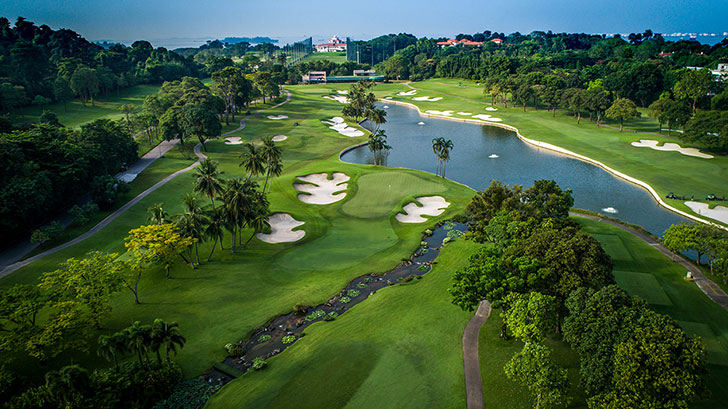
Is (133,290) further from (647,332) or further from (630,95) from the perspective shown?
(630,95)

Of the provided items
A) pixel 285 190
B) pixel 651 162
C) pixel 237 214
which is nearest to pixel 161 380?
pixel 237 214

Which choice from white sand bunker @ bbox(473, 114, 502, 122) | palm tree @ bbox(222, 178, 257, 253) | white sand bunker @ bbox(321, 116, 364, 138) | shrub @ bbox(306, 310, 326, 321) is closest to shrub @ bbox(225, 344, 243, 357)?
shrub @ bbox(306, 310, 326, 321)

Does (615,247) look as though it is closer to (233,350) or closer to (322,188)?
(233,350)

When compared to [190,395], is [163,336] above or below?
above

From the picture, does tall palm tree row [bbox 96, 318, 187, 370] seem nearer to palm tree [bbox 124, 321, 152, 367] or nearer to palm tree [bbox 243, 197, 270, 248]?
palm tree [bbox 124, 321, 152, 367]

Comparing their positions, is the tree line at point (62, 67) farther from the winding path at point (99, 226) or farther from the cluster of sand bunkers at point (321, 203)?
the cluster of sand bunkers at point (321, 203)

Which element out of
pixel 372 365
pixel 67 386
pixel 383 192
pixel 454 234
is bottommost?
pixel 372 365

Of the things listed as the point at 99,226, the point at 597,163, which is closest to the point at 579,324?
the point at 99,226

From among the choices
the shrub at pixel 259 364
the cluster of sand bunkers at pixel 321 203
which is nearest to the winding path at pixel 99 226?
the cluster of sand bunkers at pixel 321 203
